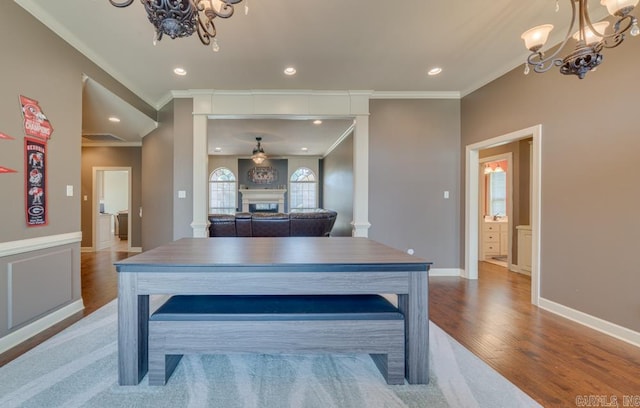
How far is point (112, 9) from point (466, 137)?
4.45m

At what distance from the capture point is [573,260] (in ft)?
8.53

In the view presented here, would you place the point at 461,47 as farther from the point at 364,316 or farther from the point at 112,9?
the point at 112,9

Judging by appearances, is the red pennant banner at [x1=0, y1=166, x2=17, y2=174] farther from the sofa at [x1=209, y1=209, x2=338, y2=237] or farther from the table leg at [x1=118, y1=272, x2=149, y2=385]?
the sofa at [x1=209, y1=209, x2=338, y2=237]

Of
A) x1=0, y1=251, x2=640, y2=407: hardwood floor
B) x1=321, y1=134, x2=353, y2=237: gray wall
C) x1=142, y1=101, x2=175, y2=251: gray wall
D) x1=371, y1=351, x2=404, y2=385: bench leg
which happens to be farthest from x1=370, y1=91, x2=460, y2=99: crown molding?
x1=371, y1=351, x2=404, y2=385: bench leg

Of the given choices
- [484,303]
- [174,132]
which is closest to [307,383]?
[484,303]

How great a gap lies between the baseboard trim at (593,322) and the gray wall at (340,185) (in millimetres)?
3458

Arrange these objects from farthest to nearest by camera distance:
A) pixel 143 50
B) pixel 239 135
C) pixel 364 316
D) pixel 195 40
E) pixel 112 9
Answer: pixel 239 135 → pixel 143 50 → pixel 195 40 → pixel 112 9 → pixel 364 316

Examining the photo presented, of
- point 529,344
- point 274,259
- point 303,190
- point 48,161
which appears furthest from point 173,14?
point 303,190

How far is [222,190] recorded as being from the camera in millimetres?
9703

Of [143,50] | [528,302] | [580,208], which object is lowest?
[528,302]

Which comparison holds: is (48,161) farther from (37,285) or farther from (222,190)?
(222,190)

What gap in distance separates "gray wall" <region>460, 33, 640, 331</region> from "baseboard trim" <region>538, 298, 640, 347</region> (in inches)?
1.7

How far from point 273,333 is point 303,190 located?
27.4 feet

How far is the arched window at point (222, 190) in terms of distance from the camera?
966cm
